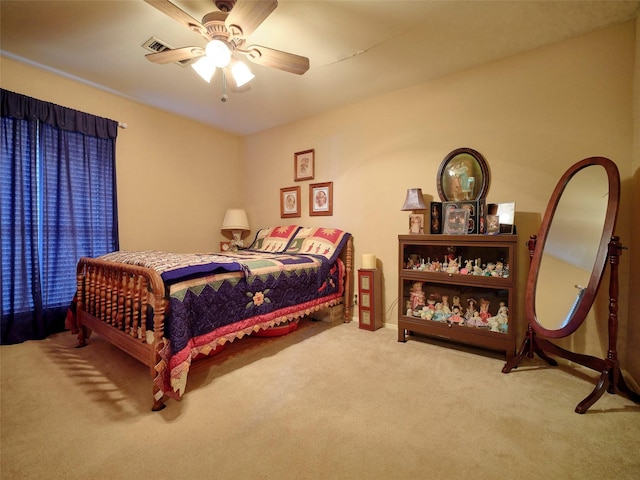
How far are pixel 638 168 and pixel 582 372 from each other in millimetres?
1469

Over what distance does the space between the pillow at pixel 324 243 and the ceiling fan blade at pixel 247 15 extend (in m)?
2.04

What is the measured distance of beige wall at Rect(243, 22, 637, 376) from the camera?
Answer: 2.10m

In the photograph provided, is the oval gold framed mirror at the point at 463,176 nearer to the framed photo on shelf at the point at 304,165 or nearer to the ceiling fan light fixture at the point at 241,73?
the framed photo on shelf at the point at 304,165

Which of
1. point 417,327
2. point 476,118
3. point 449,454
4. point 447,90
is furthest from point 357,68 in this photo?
point 449,454

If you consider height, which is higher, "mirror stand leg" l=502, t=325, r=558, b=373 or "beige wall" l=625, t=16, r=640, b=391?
"beige wall" l=625, t=16, r=640, b=391

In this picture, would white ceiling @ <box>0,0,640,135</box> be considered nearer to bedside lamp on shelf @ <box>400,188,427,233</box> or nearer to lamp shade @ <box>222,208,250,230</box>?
bedside lamp on shelf @ <box>400,188,427,233</box>

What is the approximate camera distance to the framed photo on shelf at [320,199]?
11.7ft

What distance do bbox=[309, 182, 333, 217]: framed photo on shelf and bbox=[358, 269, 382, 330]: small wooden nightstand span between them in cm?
98

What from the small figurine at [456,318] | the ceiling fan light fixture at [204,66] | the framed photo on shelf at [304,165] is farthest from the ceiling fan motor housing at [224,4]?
the small figurine at [456,318]

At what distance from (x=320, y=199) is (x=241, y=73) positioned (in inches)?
72.1

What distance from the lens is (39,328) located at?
8.61 ft

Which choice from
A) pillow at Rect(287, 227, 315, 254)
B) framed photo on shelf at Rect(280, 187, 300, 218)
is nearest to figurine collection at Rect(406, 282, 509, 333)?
pillow at Rect(287, 227, 315, 254)

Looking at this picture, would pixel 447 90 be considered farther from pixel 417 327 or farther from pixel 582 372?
pixel 582 372

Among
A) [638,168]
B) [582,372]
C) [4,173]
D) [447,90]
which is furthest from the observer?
[447,90]
